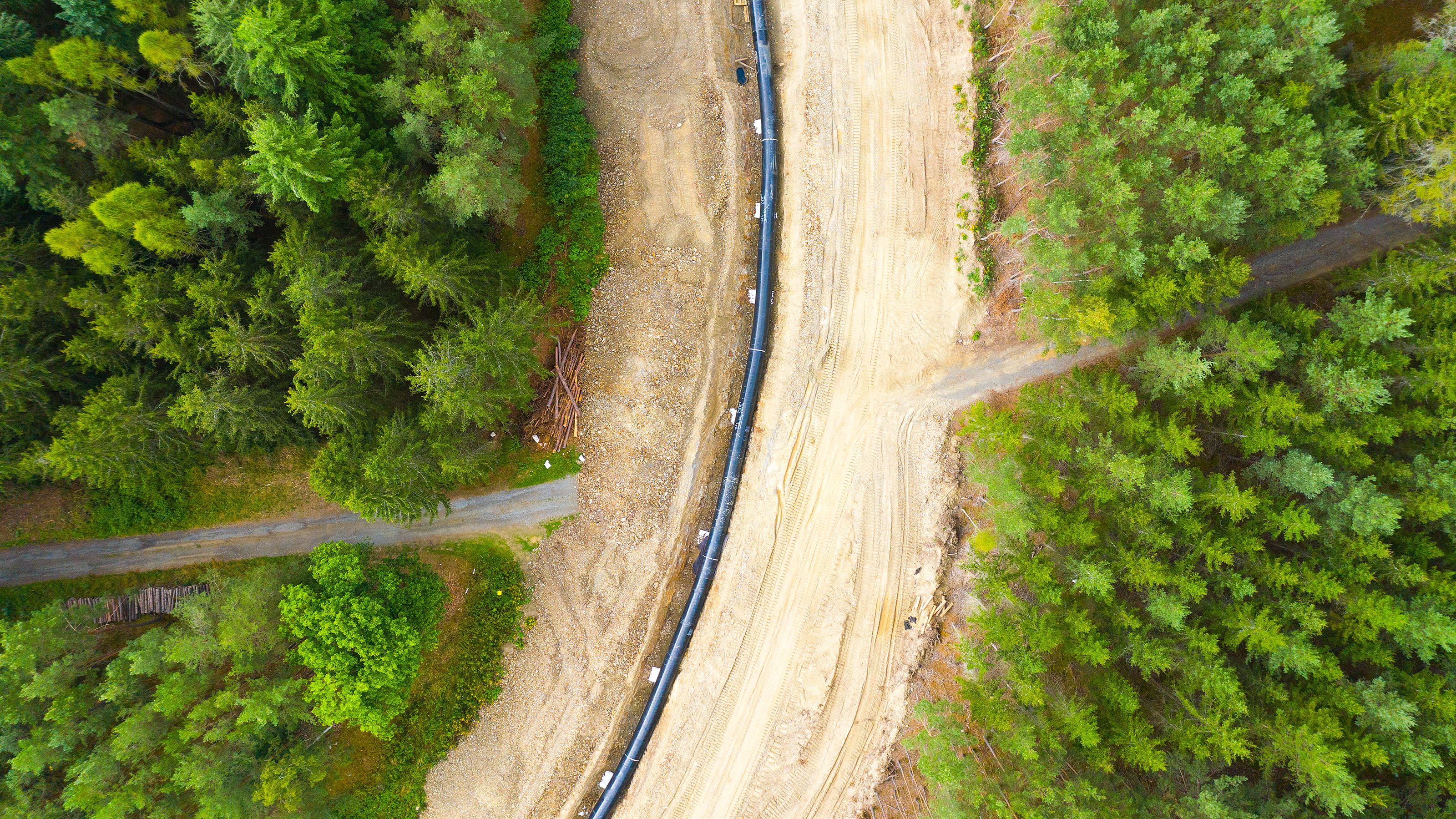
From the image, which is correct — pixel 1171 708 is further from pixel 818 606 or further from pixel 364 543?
pixel 364 543

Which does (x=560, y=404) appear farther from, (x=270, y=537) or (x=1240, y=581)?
(x=1240, y=581)

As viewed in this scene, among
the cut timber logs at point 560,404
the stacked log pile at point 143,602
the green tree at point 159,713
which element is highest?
the cut timber logs at point 560,404

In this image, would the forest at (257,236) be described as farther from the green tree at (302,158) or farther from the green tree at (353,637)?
the green tree at (353,637)

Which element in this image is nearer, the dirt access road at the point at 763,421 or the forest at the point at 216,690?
the forest at the point at 216,690

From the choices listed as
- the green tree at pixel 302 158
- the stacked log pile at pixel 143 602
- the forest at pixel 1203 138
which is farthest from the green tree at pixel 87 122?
the forest at pixel 1203 138

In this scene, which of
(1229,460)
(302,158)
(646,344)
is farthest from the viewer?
(646,344)

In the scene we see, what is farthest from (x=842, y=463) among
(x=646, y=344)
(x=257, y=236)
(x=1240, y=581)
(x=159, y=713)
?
(x=159, y=713)
